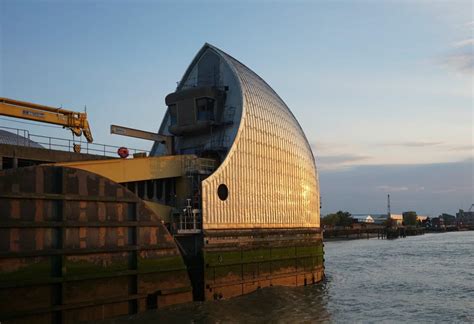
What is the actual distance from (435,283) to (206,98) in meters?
24.5

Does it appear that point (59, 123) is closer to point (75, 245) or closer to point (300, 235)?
point (75, 245)

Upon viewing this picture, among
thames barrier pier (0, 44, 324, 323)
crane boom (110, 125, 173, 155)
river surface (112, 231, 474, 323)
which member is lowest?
river surface (112, 231, 474, 323)

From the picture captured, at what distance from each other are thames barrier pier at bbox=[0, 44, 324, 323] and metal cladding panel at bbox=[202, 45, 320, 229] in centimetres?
11

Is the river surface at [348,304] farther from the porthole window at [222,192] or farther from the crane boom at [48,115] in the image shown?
the crane boom at [48,115]

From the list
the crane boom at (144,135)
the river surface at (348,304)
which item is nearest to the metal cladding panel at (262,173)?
the river surface at (348,304)

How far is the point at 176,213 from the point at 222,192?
129 inches

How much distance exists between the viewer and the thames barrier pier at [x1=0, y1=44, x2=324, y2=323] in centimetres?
2072

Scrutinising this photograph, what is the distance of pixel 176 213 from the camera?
29.1 m

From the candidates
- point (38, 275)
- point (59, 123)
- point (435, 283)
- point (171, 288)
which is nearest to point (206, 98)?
point (59, 123)

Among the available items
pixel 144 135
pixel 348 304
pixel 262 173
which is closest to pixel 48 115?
pixel 144 135

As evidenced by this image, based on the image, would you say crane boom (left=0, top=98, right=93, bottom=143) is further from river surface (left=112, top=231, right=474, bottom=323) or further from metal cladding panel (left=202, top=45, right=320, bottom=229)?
river surface (left=112, top=231, right=474, bottom=323)

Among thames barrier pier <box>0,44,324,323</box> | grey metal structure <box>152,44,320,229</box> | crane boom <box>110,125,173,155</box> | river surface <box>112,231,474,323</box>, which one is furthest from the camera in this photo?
crane boom <box>110,125,173,155</box>

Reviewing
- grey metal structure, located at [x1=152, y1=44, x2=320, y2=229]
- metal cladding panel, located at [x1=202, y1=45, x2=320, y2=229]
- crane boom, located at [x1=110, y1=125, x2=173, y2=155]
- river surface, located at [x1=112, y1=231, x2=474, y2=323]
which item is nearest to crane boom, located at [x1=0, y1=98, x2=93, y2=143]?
crane boom, located at [x1=110, y1=125, x2=173, y2=155]

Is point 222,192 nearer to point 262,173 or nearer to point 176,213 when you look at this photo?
point 176,213
